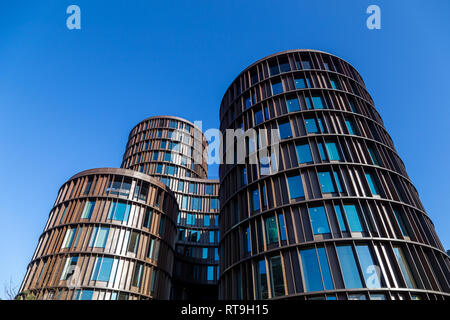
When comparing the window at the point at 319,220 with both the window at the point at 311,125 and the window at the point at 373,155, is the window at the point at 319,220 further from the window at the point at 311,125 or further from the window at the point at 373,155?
the window at the point at 311,125

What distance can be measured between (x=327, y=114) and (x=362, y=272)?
1402 cm

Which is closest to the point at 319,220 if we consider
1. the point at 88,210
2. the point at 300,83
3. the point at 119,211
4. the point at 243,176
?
the point at 243,176

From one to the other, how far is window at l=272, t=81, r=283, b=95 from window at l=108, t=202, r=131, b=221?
67.8 feet

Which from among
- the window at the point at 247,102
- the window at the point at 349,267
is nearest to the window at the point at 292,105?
the window at the point at 247,102

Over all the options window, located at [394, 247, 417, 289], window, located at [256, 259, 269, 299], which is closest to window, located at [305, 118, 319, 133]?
window, located at [394, 247, 417, 289]

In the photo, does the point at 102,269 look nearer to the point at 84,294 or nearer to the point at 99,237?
the point at 84,294

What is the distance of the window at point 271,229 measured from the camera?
2164 cm

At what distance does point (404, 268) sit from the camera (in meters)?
19.0

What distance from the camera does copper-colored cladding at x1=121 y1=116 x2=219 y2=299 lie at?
47.2m

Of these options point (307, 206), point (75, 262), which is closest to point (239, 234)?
point (307, 206)

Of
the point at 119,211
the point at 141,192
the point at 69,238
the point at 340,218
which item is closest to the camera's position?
the point at 340,218

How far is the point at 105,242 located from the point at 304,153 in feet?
72.0

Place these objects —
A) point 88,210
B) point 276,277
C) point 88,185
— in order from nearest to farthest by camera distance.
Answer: point 276,277 < point 88,210 < point 88,185
